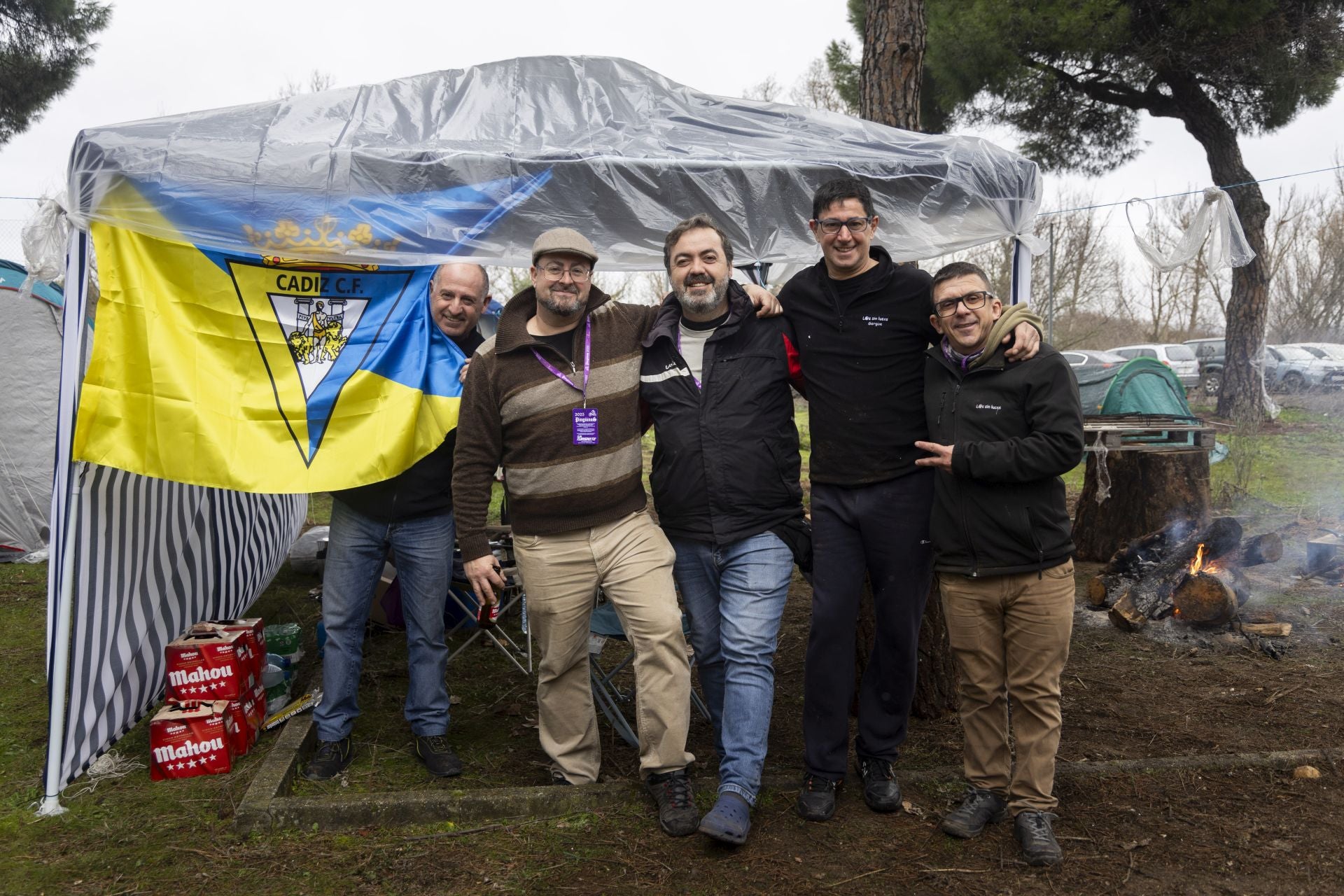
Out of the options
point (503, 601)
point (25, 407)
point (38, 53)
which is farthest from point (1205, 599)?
point (38, 53)

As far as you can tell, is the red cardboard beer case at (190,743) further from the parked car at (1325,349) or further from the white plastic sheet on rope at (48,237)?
the parked car at (1325,349)

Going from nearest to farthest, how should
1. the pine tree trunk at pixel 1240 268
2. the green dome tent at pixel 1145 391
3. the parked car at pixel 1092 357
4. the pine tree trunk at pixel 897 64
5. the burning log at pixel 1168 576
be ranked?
the pine tree trunk at pixel 897 64 → the burning log at pixel 1168 576 → the green dome tent at pixel 1145 391 → the pine tree trunk at pixel 1240 268 → the parked car at pixel 1092 357

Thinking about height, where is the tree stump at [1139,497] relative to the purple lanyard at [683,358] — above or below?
below

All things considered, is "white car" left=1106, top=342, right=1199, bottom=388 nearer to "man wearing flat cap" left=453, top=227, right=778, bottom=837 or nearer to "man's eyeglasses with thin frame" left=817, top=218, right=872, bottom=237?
"man's eyeglasses with thin frame" left=817, top=218, right=872, bottom=237

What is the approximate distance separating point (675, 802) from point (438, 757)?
1066 mm

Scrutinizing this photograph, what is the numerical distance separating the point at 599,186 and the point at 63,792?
3.08 m

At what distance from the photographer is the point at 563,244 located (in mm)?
3139

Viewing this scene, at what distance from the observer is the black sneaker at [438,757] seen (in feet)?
12.1

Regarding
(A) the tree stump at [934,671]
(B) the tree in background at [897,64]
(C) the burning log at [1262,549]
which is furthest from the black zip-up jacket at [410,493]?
(C) the burning log at [1262,549]

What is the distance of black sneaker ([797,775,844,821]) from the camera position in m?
3.23

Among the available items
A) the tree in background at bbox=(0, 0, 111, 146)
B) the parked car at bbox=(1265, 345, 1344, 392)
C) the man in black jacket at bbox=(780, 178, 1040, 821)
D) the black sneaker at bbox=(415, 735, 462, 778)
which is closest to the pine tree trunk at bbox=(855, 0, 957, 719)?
the man in black jacket at bbox=(780, 178, 1040, 821)

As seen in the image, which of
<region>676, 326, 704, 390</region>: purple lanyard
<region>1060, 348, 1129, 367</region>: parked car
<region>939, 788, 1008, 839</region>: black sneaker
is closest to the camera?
<region>939, 788, 1008, 839</region>: black sneaker

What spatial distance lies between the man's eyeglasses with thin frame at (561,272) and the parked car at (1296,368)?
22.2 metres

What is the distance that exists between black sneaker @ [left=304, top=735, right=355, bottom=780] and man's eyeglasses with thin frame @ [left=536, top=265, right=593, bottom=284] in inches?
80.6
